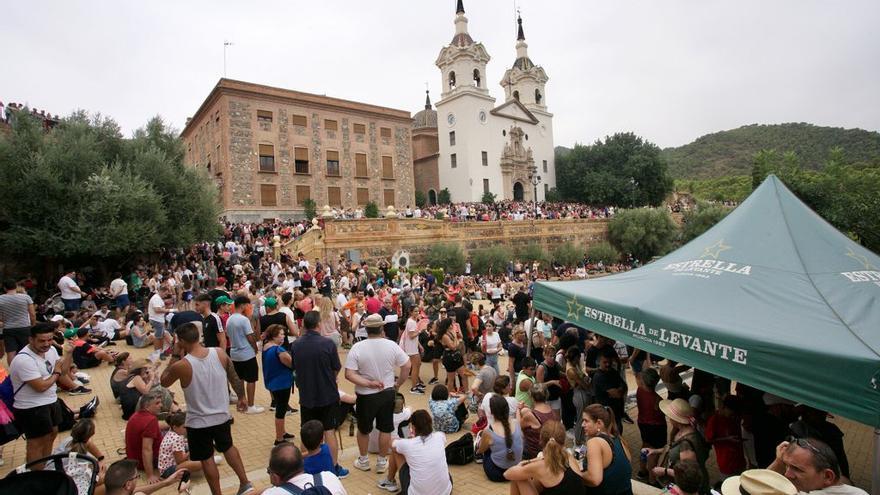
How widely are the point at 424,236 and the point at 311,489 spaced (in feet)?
82.3

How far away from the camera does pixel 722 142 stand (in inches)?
4461

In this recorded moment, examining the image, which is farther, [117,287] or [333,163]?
[333,163]

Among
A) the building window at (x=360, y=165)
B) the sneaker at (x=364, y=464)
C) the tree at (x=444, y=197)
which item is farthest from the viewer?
the tree at (x=444, y=197)

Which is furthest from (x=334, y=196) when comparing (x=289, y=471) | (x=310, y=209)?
(x=289, y=471)

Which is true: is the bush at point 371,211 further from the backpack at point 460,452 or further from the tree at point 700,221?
the backpack at point 460,452

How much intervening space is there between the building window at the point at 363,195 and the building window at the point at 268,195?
275 inches

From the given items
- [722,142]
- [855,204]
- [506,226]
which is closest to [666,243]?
[855,204]

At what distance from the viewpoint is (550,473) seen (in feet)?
12.3

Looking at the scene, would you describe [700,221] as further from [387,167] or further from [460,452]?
[460,452]

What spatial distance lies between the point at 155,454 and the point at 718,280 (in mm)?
6903

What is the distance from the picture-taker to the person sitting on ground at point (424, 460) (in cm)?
428

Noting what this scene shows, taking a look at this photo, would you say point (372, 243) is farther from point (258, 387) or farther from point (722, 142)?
point (722, 142)

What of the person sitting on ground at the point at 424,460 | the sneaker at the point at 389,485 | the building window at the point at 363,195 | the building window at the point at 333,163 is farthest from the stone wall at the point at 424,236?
the person sitting on ground at the point at 424,460

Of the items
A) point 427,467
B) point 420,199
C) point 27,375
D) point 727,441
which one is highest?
point 420,199
